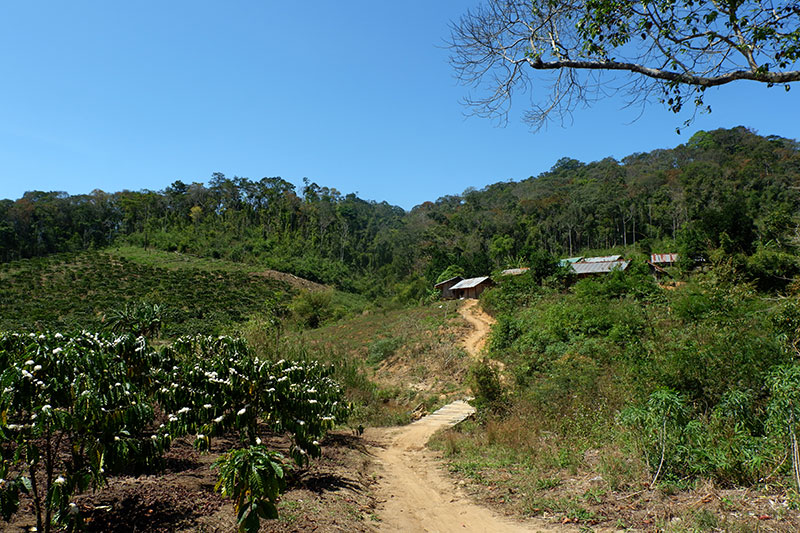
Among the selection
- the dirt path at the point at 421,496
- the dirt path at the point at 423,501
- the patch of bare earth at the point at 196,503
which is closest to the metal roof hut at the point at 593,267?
the dirt path at the point at 421,496

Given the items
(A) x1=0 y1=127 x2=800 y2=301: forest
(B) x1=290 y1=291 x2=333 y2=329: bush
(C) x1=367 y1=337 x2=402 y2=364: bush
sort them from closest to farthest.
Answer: (C) x1=367 y1=337 x2=402 y2=364: bush < (B) x1=290 y1=291 x2=333 y2=329: bush < (A) x1=0 y1=127 x2=800 y2=301: forest

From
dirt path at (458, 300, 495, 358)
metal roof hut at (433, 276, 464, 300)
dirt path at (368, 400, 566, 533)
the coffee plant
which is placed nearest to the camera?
the coffee plant

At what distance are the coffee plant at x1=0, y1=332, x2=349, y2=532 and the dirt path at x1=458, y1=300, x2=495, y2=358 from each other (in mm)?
12439

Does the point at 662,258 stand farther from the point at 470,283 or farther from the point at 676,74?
the point at 676,74

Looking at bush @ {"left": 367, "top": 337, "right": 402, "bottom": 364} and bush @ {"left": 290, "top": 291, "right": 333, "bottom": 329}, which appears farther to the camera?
bush @ {"left": 290, "top": 291, "right": 333, "bottom": 329}

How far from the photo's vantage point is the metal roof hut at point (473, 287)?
33.4m

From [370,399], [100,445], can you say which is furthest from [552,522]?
[370,399]

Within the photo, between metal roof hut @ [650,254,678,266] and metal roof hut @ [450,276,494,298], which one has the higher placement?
metal roof hut @ [650,254,678,266]

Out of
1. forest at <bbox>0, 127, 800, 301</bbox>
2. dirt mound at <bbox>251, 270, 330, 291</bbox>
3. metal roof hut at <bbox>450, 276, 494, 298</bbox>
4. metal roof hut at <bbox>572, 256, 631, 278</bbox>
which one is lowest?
metal roof hut at <bbox>450, 276, 494, 298</bbox>

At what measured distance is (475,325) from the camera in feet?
68.5

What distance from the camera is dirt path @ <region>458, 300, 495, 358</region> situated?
17861 millimetres

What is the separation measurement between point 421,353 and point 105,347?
1471 centimetres

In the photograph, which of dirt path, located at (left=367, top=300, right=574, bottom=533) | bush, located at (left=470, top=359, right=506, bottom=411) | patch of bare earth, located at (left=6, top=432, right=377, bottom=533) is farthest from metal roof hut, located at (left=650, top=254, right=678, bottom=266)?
patch of bare earth, located at (left=6, top=432, right=377, bottom=533)

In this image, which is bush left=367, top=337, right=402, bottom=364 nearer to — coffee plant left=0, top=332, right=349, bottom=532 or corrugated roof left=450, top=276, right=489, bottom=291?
coffee plant left=0, top=332, right=349, bottom=532
